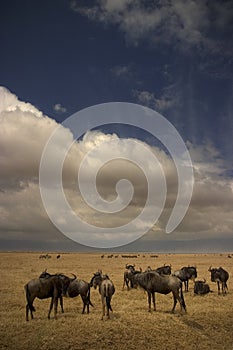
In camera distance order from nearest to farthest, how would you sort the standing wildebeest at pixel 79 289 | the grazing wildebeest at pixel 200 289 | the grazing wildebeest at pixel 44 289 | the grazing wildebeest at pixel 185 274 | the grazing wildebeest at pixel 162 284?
the grazing wildebeest at pixel 44 289 < the standing wildebeest at pixel 79 289 < the grazing wildebeest at pixel 162 284 < the grazing wildebeest at pixel 200 289 < the grazing wildebeest at pixel 185 274

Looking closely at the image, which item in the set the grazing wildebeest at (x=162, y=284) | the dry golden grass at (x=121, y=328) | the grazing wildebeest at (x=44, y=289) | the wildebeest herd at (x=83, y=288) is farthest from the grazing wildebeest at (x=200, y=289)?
the grazing wildebeest at (x=44, y=289)

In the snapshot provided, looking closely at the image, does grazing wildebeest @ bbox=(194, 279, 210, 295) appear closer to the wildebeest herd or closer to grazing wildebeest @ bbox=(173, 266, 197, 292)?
grazing wildebeest @ bbox=(173, 266, 197, 292)

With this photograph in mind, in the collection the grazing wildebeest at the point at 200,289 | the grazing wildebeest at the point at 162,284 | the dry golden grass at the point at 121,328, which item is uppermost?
the grazing wildebeest at the point at 162,284

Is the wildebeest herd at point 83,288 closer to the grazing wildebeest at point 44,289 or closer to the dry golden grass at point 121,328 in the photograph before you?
the grazing wildebeest at point 44,289

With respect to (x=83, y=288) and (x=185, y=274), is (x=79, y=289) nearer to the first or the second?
(x=83, y=288)

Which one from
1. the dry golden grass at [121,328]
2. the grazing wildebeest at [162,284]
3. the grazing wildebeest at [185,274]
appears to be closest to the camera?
the dry golden grass at [121,328]

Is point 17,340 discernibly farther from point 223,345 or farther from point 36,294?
point 223,345

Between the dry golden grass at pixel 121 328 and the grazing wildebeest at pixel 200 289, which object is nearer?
the dry golden grass at pixel 121 328

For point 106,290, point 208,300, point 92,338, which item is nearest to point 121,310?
point 106,290

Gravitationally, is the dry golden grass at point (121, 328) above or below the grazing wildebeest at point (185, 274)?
below

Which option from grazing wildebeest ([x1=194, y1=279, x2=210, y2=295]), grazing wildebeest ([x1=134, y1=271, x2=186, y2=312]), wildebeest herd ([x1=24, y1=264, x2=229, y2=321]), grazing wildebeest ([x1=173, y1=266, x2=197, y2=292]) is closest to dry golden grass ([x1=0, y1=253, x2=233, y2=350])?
wildebeest herd ([x1=24, y1=264, x2=229, y2=321])

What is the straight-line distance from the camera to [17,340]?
15.4m

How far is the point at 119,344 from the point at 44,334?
3.52 m

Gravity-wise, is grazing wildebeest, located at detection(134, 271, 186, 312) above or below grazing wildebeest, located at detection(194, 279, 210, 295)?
above
